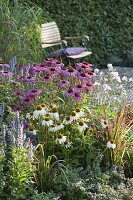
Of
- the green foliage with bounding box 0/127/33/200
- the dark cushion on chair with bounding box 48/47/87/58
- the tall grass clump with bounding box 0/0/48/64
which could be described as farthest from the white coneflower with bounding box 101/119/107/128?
Answer: the dark cushion on chair with bounding box 48/47/87/58

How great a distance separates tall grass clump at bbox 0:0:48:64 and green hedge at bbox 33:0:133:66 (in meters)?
1.34

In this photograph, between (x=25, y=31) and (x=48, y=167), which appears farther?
(x=25, y=31)

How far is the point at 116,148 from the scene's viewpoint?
175 inches

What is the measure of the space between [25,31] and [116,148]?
322cm

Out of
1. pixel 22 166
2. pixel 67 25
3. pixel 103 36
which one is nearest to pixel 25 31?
pixel 67 25

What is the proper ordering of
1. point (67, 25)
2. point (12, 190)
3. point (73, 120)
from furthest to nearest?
1. point (67, 25)
2. point (73, 120)
3. point (12, 190)

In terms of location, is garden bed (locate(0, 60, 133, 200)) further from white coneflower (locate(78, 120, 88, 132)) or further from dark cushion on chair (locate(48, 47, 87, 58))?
dark cushion on chair (locate(48, 47, 87, 58))

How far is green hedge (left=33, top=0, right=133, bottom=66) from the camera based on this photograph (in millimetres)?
9250

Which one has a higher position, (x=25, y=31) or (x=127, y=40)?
(x=25, y=31)

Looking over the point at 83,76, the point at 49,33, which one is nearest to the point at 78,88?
the point at 83,76

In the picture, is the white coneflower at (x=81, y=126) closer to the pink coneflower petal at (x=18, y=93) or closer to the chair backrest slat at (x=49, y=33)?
the pink coneflower petal at (x=18, y=93)

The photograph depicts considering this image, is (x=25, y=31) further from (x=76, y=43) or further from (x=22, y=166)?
(x=22, y=166)

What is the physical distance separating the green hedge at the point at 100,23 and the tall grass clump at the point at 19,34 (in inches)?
52.8

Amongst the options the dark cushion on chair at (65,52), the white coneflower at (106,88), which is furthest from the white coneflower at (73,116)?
the dark cushion on chair at (65,52)
